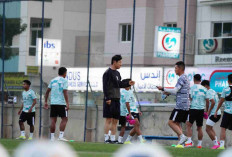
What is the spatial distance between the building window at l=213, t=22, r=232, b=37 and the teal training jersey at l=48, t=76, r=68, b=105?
20.6 m

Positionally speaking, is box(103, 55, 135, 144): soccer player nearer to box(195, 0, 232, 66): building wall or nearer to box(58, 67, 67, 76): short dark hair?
box(58, 67, 67, 76): short dark hair

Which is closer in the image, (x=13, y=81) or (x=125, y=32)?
(x=13, y=81)

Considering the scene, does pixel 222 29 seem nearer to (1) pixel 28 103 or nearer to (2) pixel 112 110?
(1) pixel 28 103

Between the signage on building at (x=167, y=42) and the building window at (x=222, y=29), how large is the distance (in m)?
7.22

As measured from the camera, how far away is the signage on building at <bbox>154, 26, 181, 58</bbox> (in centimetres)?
2789

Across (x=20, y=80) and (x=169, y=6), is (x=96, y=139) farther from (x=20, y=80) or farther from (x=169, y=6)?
(x=169, y=6)

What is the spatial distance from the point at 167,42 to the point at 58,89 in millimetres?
13331

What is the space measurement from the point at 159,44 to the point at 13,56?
20.0 ft

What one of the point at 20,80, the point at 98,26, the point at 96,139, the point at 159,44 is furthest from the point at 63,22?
the point at 96,139

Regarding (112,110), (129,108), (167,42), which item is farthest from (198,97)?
(167,42)

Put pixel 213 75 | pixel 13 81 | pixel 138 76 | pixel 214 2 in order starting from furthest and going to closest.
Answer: pixel 214 2 < pixel 138 76 < pixel 213 75 < pixel 13 81

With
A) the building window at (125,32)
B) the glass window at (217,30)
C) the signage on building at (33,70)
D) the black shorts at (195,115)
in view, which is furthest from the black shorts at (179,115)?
the building window at (125,32)

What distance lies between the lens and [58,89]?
15.8 m

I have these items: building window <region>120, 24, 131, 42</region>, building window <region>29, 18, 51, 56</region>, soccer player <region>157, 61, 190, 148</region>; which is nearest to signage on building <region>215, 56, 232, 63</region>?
building window <region>120, 24, 131, 42</region>
